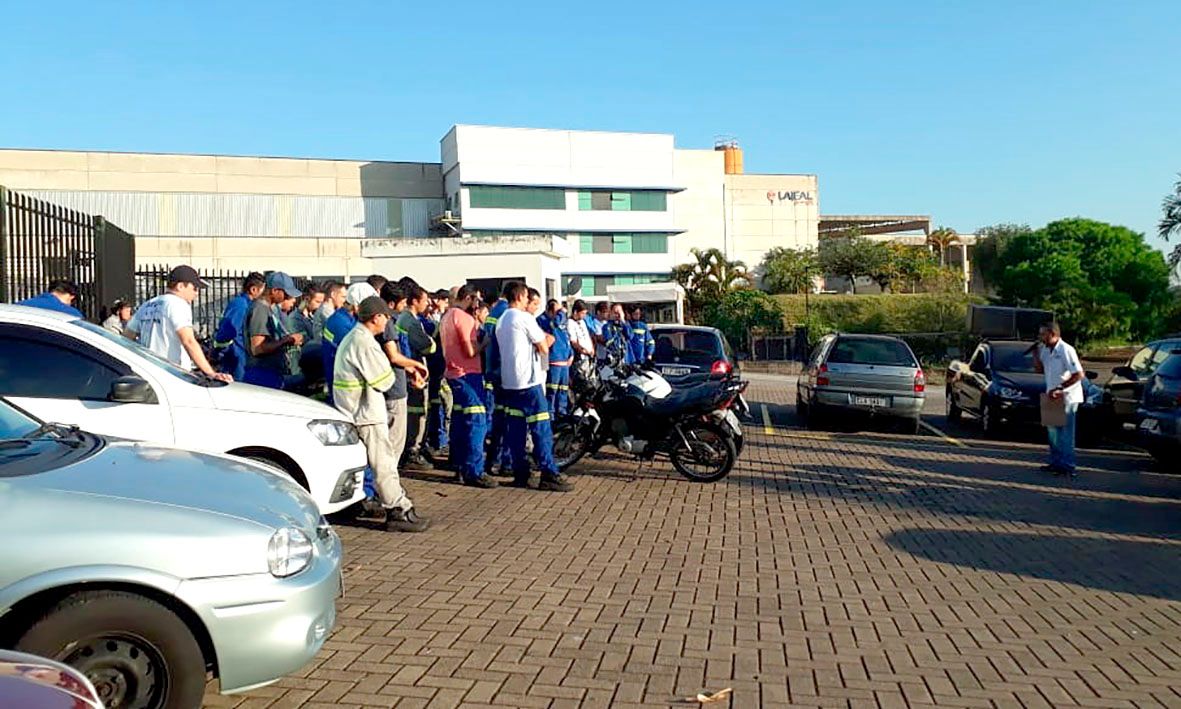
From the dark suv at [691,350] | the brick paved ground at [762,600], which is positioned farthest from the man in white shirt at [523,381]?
the dark suv at [691,350]

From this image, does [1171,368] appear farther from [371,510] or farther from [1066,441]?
[371,510]

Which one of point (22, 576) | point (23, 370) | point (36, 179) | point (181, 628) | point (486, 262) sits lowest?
point (181, 628)

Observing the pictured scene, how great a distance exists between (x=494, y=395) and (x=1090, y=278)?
176 ft

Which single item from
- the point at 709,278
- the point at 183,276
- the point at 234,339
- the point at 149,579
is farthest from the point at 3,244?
the point at 709,278

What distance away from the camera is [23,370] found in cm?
605

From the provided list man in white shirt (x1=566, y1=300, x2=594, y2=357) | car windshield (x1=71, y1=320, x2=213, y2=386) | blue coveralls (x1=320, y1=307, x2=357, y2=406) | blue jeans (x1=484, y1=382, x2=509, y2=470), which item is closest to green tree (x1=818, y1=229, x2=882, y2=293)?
man in white shirt (x1=566, y1=300, x2=594, y2=357)

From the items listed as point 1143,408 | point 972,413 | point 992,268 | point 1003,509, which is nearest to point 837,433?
point 972,413

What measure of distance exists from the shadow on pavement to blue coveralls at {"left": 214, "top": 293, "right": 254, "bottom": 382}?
6218mm

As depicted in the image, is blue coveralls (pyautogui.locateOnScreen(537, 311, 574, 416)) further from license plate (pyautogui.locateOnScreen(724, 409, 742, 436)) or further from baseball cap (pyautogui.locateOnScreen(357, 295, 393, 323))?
baseball cap (pyautogui.locateOnScreen(357, 295, 393, 323))

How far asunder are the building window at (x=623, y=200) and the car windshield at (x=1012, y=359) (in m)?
52.6

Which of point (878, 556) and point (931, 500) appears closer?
point (878, 556)

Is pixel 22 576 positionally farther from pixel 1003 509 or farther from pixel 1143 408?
pixel 1143 408

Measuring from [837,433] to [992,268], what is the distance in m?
63.9

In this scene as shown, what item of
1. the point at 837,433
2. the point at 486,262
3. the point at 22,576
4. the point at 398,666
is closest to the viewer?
the point at 22,576
